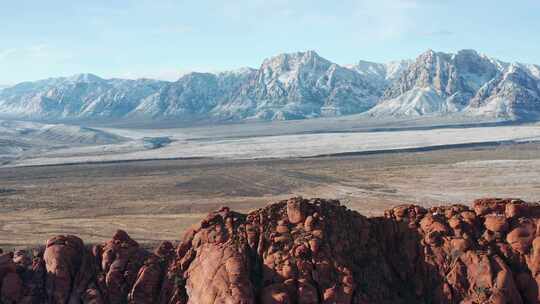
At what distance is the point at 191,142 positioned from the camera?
16538cm

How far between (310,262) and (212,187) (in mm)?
56941

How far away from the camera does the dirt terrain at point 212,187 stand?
5719cm

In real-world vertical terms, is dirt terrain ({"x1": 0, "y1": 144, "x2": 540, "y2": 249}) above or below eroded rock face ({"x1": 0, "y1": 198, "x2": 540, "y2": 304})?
below

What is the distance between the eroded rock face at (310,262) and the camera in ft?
77.0

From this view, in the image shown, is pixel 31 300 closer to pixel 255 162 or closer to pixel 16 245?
pixel 16 245

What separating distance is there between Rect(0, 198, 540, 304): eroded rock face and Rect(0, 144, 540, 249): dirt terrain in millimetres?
20763

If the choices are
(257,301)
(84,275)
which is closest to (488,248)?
(257,301)

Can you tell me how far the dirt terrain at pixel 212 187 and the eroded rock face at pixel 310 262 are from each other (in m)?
20.8

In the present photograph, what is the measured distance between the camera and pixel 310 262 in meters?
23.9

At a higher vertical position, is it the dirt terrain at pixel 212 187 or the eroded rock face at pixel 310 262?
the eroded rock face at pixel 310 262

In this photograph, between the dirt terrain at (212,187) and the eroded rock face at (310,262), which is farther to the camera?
the dirt terrain at (212,187)

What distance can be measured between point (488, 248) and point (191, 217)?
38.1 meters

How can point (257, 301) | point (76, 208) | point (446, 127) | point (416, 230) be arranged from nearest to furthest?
point (257, 301) < point (416, 230) < point (76, 208) < point (446, 127)

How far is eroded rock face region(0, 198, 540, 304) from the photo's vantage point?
77.0ft
